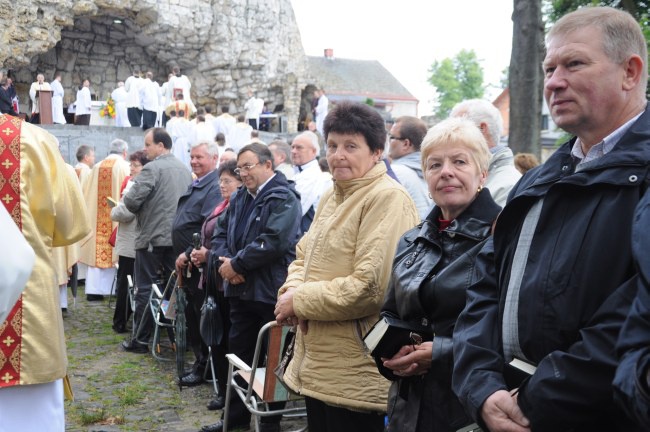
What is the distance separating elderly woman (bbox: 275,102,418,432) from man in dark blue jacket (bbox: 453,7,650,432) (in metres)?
0.99

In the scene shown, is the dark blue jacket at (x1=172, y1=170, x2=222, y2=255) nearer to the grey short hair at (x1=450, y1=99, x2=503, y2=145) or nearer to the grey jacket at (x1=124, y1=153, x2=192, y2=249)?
the grey jacket at (x1=124, y1=153, x2=192, y2=249)

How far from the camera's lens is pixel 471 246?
275cm

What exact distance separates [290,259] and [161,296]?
7.51ft

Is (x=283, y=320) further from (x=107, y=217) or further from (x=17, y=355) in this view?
(x=107, y=217)

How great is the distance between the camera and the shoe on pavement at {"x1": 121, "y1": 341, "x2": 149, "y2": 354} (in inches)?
304

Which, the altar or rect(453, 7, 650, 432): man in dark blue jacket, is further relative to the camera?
the altar

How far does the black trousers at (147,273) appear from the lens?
776 centimetres

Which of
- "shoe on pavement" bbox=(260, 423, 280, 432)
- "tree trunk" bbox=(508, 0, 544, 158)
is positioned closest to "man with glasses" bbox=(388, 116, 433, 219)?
"shoe on pavement" bbox=(260, 423, 280, 432)

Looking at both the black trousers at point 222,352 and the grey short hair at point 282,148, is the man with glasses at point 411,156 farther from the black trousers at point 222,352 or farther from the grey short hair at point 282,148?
the grey short hair at point 282,148

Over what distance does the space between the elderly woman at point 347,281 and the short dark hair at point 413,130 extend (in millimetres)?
1627

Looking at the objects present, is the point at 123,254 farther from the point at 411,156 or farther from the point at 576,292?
the point at 576,292

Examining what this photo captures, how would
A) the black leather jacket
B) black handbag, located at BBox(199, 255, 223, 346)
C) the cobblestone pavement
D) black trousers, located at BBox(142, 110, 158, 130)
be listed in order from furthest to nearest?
black trousers, located at BBox(142, 110, 158, 130)
black handbag, located at BBox(199, 255, 223, 346)
the cobblestone pavement
the black leather jacket

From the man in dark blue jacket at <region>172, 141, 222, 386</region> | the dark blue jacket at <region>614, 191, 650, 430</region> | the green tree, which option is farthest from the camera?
the green tree

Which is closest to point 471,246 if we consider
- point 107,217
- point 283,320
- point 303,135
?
point 283,320
